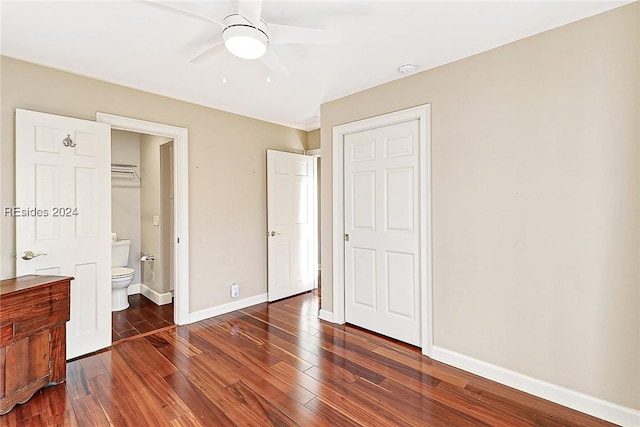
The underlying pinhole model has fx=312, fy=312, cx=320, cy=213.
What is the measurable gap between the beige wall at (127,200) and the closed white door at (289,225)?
1997 millimetres

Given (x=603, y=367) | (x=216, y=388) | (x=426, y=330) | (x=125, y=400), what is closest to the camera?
(x=603, y=367)

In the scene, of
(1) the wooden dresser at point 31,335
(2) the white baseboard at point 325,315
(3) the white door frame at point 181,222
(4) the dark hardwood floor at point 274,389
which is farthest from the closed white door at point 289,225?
(1) the wooden dresser at point 31,335

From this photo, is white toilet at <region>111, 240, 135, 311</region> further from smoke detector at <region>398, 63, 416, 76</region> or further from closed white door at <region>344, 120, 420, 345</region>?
smoke detector at <region>398, 63, 416, 76</region>

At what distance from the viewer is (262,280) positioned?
4055 millimetres

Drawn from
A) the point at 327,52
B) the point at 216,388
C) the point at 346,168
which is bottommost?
the point at 216,388

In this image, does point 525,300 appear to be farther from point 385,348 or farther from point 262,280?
point 262,280

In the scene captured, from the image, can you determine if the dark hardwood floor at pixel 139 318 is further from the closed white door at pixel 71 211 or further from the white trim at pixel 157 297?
the closed white door at pixel 71 211

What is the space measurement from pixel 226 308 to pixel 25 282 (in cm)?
189

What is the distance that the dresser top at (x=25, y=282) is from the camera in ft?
6.49

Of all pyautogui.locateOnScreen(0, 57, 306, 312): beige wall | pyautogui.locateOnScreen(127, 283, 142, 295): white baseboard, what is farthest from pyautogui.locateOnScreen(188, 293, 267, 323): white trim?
pyautogui.locateOnScreen(127, 283, 142, 295): white baseboard

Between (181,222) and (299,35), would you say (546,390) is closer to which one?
(299,35)

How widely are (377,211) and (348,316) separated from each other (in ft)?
3.82

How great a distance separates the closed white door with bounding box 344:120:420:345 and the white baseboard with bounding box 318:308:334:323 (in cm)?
18

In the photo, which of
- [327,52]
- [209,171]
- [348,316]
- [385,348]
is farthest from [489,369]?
[209,171]
